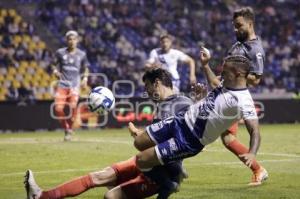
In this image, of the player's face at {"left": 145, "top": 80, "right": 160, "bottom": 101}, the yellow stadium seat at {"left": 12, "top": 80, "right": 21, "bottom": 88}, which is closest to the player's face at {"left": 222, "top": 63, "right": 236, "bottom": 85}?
the player's face at {"left": 145, "top": 80, "right": 160, "bottom": 101}

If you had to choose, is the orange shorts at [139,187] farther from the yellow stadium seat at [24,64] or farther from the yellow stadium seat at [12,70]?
the yellow stadium seat at [24,64]

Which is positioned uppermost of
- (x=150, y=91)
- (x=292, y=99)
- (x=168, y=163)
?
(x=150, y=91)

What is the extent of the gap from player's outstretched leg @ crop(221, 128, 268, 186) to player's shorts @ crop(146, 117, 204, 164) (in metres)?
2.83

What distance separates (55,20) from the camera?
3127 centimetres

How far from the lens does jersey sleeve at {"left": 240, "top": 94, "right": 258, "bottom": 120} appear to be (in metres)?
8.09

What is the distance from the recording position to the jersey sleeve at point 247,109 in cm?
809

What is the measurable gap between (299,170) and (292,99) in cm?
1619

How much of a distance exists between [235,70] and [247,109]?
46 cm

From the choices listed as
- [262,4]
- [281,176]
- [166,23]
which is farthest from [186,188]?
[262,4]

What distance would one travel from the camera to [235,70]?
8117 mm

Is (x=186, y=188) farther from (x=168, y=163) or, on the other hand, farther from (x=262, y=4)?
(x=262, y=4)

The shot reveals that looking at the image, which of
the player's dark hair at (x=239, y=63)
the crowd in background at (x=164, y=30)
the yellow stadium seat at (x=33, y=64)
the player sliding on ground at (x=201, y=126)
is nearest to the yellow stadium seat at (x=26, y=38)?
the crowd in background at (x=164, y=30)

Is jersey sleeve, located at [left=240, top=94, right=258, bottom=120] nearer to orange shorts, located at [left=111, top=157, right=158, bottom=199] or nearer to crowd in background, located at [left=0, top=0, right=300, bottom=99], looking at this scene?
orange shorts, located at [left=111, top=157, right=158, bottom=199]

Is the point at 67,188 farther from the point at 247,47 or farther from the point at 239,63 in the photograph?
the point at 247,47
